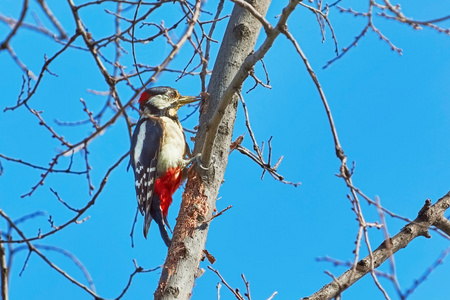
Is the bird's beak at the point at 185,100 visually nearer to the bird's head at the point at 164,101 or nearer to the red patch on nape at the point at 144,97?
the bird's head at the point at 164,101

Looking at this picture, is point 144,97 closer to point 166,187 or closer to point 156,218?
point 166,187

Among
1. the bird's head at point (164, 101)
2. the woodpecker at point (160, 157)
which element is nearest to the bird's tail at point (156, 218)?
the woodpecker at point (160, 157)

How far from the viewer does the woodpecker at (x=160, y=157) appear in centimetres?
403

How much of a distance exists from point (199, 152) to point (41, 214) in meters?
0.96

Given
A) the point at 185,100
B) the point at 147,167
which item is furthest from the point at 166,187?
the point at 185,100

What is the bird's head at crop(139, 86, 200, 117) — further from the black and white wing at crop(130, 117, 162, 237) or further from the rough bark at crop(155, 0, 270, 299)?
the rough bark at crop(155, 0, 270, 299)

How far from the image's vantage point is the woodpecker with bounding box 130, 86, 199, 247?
403 centimetres

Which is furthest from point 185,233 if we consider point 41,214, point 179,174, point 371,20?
point 371,20

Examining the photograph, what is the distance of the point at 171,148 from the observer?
416 centimetres

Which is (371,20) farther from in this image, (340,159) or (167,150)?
(167,150)

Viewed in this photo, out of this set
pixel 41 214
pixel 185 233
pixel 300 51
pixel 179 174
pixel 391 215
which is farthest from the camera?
pixel 179 174

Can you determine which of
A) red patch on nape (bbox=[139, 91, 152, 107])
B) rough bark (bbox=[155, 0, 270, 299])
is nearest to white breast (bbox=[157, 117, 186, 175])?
red patch on nape (bbox=[139, 91, 152, 107])

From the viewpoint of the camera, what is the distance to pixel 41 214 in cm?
280

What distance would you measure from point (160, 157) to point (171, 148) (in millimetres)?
115
